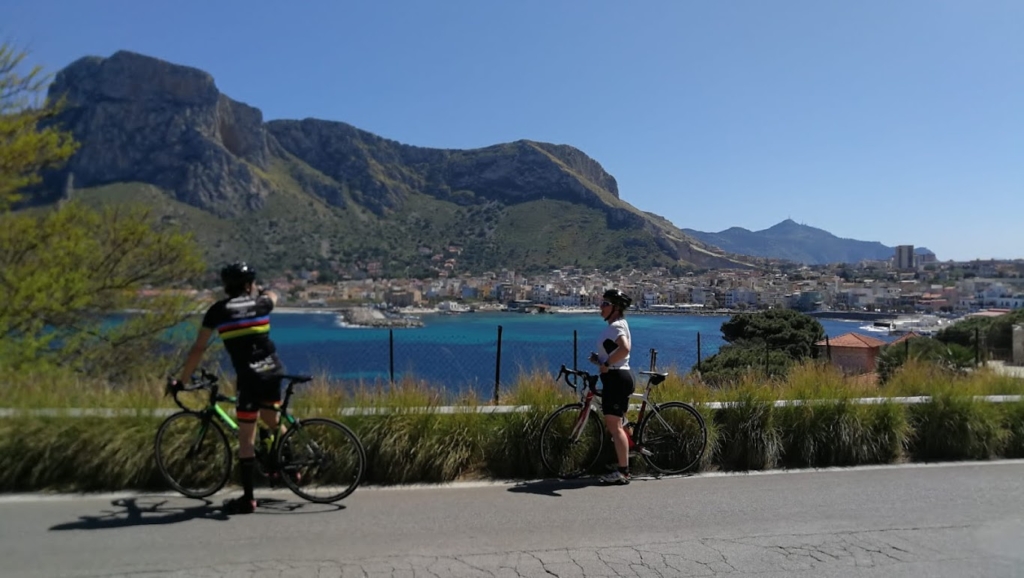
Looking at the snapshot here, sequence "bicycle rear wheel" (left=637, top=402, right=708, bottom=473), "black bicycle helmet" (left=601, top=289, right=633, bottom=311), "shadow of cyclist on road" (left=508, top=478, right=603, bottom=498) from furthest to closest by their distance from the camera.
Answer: "bicycle rear wheel" (left=637, top=402, right=708, bottom=473)
"black bicycle helmet" (left=601, top=289, right=633, bottom=311)
"shadow of cyclist on road" (left=508, top=478, right=603, bottom=498)

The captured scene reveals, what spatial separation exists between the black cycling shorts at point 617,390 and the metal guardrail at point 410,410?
0.80 metres

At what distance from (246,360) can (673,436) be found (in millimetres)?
3988

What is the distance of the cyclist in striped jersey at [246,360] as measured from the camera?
16.4 ft

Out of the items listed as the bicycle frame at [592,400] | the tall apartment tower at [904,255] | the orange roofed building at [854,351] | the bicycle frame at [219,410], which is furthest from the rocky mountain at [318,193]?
the bicycle frame at [592,400]

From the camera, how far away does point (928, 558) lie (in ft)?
14.1

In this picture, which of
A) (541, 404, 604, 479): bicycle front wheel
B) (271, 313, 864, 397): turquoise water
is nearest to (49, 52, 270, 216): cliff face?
(271, 313, 864, 397): turquoise water

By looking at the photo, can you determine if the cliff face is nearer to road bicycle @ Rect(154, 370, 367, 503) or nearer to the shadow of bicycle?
road bicycle @ Rect(154, 370, 367, 503)

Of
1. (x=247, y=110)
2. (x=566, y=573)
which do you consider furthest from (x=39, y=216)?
(x=247, y=110)

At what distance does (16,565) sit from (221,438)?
62.7 inches

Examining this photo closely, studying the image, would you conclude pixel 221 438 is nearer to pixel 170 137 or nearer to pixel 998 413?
pixel 998 413

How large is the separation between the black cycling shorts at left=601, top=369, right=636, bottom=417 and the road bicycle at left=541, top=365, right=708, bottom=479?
20cm

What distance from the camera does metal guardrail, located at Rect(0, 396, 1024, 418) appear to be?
572cm

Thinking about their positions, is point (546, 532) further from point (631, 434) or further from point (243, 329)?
point (243, 329)

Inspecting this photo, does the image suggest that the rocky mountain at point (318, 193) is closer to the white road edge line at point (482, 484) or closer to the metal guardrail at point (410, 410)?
the metal guardrail at point (410, 410)
